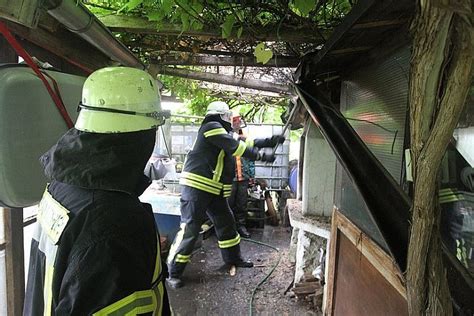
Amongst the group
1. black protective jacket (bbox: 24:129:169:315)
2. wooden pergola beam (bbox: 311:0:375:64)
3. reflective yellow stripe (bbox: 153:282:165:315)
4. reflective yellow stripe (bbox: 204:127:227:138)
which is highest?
wooden pergola beam (bbox: 311:0:375:64)

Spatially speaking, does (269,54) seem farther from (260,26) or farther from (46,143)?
(46,143)

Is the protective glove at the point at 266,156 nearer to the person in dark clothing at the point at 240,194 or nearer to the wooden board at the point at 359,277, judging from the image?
the wooden board at the point at 359,277

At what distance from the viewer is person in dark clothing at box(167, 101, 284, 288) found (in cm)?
411

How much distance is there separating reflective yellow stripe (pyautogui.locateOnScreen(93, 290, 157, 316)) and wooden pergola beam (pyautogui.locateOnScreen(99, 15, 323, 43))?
67.2 inches

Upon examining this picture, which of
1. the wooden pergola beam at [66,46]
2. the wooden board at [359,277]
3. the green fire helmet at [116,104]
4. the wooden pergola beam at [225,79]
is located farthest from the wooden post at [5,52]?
the wooden pergola beam at [225,79]

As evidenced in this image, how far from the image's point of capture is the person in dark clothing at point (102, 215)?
1.02 m

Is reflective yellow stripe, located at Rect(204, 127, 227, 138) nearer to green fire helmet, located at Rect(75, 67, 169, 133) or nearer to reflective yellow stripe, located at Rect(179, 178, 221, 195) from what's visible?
reflective yellow stripe, located at Rect(179, 178, 221, 195)

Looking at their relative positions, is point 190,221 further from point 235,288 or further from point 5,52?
point 5,52

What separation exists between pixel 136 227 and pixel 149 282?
0.68 feet

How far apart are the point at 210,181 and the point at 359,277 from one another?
8.43 ft

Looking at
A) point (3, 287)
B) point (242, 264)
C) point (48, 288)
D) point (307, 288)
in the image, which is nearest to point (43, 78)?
point (48, 288)

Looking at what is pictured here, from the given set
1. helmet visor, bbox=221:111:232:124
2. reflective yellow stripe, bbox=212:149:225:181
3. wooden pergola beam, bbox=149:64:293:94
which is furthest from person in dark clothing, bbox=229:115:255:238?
wooden pergola beam, bbox=149:64:293:94

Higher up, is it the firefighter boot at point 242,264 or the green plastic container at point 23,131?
the green plastic container at point 23,131

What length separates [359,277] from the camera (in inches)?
76.2
